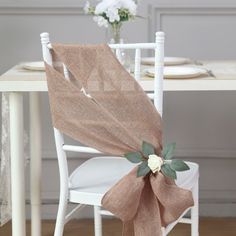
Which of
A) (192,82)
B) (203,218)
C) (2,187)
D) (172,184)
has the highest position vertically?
(192,82)

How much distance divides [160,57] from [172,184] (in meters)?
0.35

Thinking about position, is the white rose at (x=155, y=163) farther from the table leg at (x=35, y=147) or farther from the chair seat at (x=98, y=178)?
the table leg at (x=35, y=147)

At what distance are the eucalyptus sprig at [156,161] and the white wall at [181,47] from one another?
1.29 metres

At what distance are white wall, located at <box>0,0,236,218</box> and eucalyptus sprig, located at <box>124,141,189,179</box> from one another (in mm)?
1294

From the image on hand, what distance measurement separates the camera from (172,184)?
5.38 feet

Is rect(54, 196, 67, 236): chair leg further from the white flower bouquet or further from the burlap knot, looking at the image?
the white flower bouquet

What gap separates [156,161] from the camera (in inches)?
62.1

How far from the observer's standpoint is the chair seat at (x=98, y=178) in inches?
72.0

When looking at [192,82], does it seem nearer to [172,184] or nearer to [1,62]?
[172,184]

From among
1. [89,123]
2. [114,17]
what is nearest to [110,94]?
[89,123]

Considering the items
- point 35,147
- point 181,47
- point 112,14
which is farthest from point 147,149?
point 181,47

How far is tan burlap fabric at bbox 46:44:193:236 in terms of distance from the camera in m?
1.63

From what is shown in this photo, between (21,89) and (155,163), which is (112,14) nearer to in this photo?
(21,89)

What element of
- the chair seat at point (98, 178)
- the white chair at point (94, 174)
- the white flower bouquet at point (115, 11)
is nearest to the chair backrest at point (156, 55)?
the white chair at point (94, 174)
